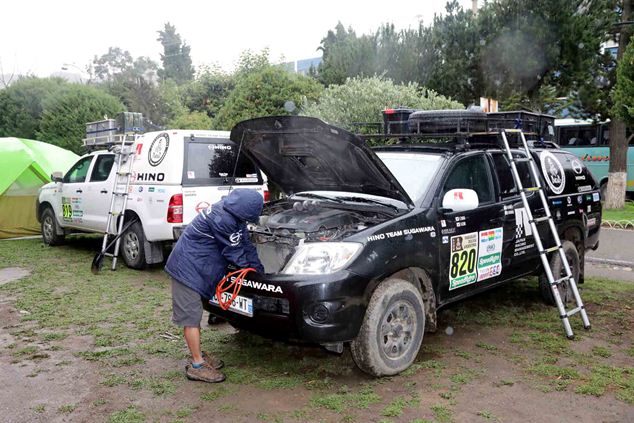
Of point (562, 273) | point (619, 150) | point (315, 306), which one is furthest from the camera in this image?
point (619, 150)

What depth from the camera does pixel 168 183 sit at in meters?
7.26

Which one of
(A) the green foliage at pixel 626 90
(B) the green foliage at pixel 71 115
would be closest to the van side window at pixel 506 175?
(A) the green foliage at pixel 626 90

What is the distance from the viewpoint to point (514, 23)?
14422mm

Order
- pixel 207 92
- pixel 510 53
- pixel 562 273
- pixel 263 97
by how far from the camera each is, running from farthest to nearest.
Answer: pixel 207 92, pixel 510 53, pixel 263 97, pixel 562 273

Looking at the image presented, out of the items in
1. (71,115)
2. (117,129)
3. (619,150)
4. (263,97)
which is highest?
(71,115)

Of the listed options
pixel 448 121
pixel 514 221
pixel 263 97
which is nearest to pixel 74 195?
pixel 263 97

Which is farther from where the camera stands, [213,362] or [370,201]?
[370,201]

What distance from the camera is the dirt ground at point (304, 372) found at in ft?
12.0

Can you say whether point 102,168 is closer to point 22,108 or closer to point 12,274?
point 12,274

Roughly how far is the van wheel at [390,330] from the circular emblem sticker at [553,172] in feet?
8.26

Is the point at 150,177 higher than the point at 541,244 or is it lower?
higher

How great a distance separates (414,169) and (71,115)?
66.1 ft

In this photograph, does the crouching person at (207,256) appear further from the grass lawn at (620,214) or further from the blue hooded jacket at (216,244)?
the grass lawn at (620,214)

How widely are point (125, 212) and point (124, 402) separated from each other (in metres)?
4.70
